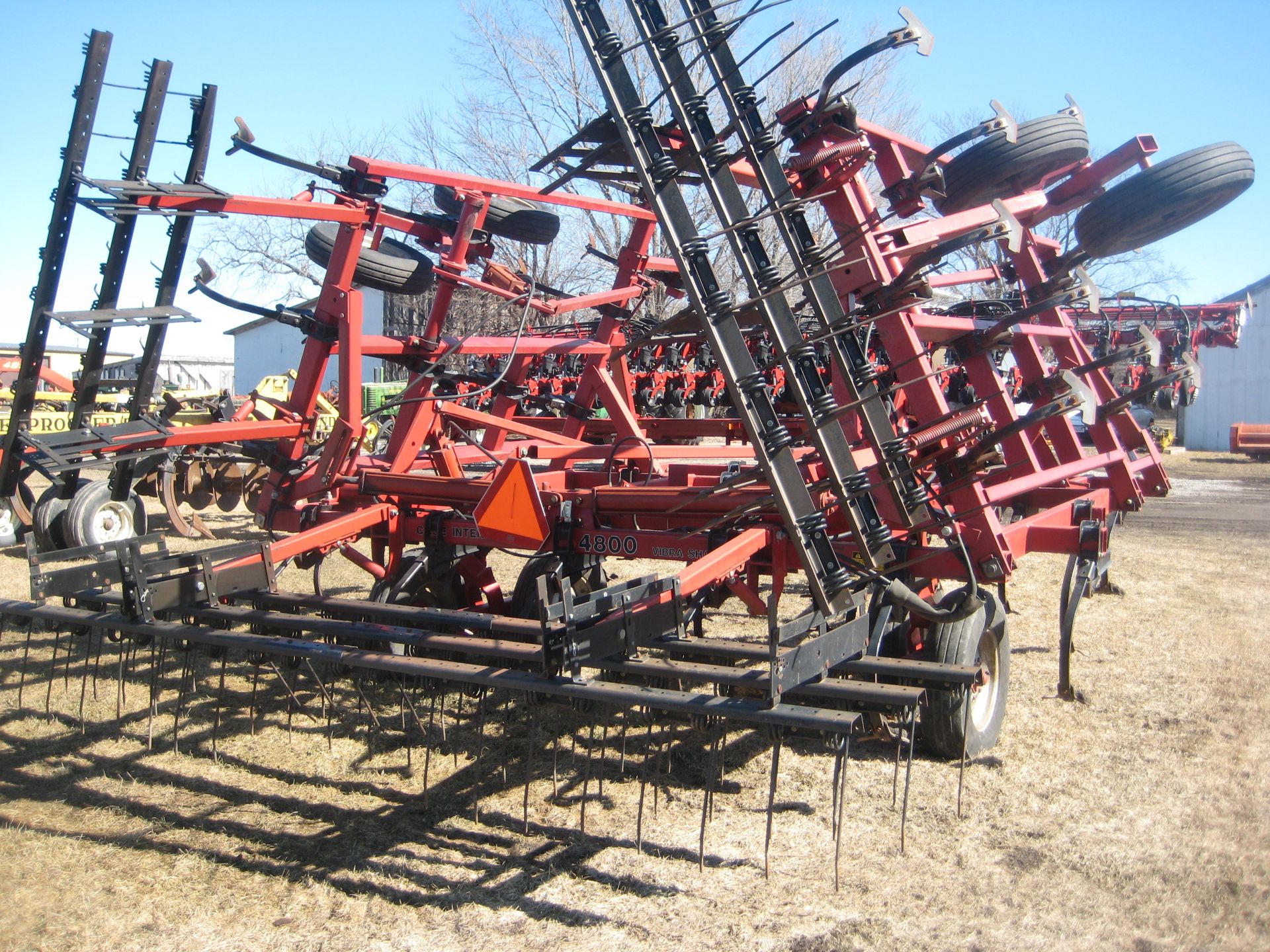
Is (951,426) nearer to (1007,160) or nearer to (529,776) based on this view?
(1007,160)

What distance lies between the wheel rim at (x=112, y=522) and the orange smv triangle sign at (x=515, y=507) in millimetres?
5781

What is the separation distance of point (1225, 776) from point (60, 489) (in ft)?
19.7

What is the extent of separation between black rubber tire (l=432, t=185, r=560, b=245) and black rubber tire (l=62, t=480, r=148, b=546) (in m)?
4.40

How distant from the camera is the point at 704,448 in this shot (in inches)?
239

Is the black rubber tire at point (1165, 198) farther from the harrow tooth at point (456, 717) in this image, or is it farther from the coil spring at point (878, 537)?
→ the harrow tooth at point (456, 717)

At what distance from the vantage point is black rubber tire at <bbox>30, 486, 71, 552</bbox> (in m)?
9.12

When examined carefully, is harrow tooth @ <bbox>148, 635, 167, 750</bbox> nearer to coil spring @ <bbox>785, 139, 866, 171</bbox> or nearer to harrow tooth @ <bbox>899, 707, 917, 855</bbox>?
harrow tooth @ <bbox>899, 707, 917, 855</bbox>

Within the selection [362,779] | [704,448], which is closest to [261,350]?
[704,448]

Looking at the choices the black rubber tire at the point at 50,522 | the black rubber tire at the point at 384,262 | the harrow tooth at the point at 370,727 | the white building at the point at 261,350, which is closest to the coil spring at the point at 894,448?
the harrow tooth at the point at 370,727

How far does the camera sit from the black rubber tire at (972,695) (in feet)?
13.4

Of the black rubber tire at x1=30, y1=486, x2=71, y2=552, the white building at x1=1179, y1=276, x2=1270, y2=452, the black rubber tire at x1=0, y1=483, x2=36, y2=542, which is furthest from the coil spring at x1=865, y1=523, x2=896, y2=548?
the white building at x1=1179, y1=276, x2=1270, y2=452

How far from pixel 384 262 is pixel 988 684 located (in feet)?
12.4

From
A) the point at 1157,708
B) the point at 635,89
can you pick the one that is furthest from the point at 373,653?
the point at 1157,708

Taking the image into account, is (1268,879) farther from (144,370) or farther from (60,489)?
(60,489)
